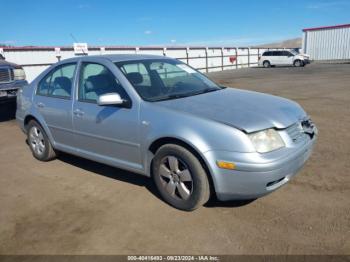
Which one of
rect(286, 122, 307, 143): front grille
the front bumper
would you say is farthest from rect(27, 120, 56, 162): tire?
rect(286, 122, 307, 143): front grille

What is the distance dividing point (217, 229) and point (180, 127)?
3.43ft

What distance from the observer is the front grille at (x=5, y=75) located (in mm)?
8942

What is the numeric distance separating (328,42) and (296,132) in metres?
41.5

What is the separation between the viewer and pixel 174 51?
27266 millimetres

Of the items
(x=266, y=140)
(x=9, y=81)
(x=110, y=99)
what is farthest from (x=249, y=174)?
(x=9, y=81)

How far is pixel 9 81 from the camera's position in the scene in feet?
29.7

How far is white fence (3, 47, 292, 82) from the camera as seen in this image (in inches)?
680

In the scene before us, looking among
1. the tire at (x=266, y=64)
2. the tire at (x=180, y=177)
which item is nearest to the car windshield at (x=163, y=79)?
the tire at (x=180, y=177)

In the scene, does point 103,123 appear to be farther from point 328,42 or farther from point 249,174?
point 328,42

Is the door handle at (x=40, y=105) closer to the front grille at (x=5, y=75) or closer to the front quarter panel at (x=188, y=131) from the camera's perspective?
the front quarter panel at (x=188, y=131)

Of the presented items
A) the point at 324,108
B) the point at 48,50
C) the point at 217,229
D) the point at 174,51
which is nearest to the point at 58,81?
the point at 217,229

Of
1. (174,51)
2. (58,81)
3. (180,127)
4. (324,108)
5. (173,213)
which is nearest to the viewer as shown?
(180,127)

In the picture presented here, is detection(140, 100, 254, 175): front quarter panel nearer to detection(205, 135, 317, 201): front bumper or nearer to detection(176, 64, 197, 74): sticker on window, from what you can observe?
detection(205, 135, 317, 201): front bumper

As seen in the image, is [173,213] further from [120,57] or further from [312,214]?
[120,57]
